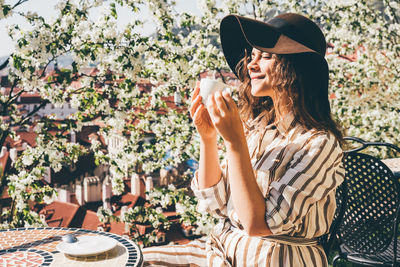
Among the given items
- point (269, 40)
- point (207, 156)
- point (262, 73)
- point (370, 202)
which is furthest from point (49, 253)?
point (370, 202)

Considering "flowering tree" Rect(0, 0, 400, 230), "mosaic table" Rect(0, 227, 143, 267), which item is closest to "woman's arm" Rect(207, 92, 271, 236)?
"mosaic table" Rect(0, 227, 143, 267)

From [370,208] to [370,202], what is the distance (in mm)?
34

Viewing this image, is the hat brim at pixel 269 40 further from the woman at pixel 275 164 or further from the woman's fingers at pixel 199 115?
the woman's fingers at pixel 199 115

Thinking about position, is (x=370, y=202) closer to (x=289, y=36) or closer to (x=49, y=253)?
(x=289, y=36)

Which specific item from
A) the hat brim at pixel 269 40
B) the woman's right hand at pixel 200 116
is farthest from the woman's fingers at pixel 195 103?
the hat brim at pixel 269 40

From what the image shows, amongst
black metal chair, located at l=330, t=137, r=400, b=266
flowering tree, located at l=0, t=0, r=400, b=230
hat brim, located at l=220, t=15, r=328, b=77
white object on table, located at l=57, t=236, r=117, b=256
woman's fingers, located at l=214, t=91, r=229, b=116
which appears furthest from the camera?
flowering tree, located at l=0, t=0, r=400, b=230

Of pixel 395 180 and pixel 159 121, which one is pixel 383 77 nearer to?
pixel 159 121

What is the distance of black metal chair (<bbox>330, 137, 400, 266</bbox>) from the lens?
2.08m

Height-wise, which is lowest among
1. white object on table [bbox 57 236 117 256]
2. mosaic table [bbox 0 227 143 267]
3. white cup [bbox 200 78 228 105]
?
mosaic table [bbox 0 227 143 267]

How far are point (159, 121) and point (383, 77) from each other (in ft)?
13.7

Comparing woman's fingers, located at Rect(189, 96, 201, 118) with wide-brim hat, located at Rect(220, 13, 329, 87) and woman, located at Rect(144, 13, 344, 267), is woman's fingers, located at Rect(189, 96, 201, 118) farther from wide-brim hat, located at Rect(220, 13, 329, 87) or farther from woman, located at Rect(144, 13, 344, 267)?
wide-brim hat, located at Rect(220, 13, 329, 87)

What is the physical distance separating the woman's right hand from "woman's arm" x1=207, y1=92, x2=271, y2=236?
17 centimetres

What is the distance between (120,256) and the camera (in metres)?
1.72

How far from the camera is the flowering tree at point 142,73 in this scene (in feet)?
15.5
